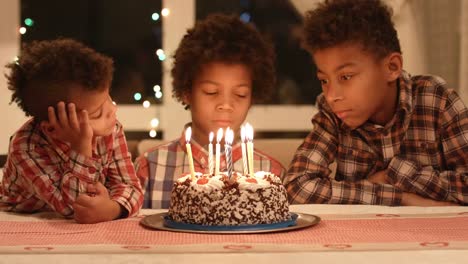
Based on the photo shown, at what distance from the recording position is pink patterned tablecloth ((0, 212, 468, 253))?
4.07 feet

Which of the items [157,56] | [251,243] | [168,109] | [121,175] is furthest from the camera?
[157,56]

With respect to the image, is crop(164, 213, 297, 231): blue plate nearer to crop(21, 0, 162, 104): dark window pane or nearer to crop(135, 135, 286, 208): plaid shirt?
crop(135, 135, 286, 208): plaid shirt

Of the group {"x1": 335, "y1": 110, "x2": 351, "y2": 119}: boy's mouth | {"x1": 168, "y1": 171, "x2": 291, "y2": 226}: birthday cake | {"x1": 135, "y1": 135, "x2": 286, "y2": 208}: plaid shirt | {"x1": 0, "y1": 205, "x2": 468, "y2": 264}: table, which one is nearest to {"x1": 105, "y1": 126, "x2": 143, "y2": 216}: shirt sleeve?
{"x1": 0, "y1": 205, "x2": 468, "y2": 264}: table

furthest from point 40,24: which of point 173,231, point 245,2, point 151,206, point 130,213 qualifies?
point 173,231

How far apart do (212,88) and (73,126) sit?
69 cm

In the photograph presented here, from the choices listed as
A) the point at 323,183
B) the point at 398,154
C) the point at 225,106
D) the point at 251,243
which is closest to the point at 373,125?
the point at 398,154

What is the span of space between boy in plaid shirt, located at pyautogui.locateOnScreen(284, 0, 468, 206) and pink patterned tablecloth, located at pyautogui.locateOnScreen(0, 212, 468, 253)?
0.61 m

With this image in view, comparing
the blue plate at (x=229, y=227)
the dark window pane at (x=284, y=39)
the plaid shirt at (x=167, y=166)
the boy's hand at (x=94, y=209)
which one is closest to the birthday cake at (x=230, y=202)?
the blue plate at (x=229, y=227)

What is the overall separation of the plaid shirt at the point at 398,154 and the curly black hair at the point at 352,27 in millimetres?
152

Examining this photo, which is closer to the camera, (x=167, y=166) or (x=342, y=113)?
(x=342, y=113)

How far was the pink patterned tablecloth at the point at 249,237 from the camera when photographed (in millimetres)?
1240

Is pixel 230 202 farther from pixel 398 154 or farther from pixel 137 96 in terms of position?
pixel 137 96

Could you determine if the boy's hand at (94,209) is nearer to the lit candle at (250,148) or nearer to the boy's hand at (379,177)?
the lit candle at (250,148)

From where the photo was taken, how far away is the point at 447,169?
7.71 ft
